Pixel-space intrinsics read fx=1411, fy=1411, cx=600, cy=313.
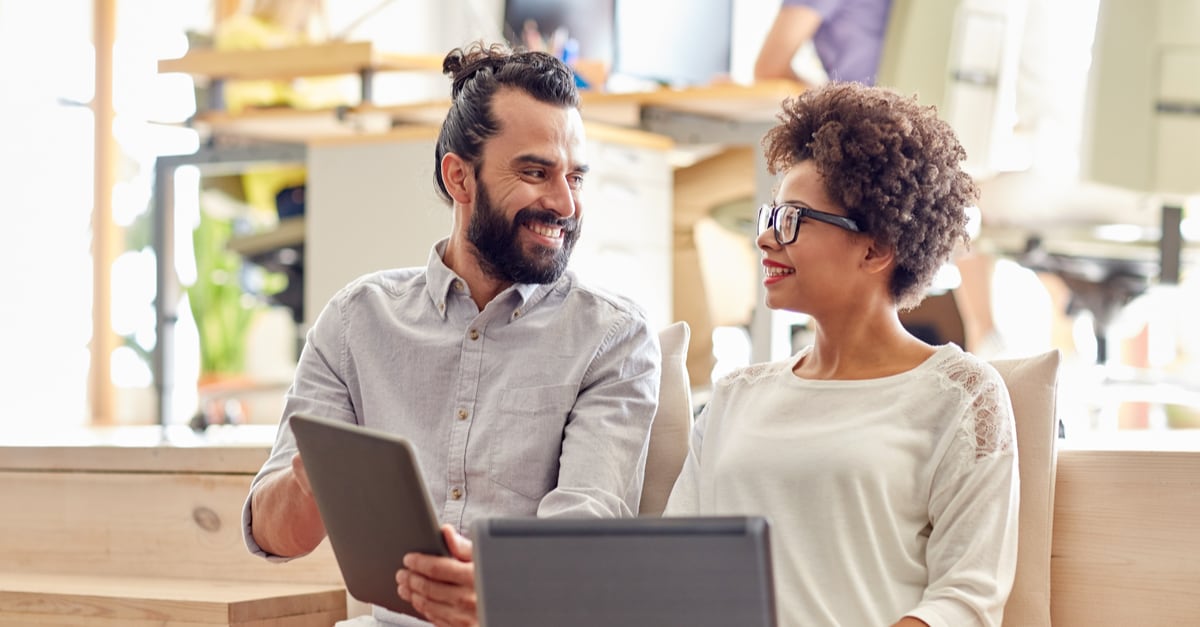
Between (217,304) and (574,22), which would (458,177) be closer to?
(574,22)

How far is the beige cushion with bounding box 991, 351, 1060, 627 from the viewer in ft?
4.75

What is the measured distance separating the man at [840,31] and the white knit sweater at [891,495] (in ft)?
6.50

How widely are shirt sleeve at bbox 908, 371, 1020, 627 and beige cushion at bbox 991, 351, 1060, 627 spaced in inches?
2.2

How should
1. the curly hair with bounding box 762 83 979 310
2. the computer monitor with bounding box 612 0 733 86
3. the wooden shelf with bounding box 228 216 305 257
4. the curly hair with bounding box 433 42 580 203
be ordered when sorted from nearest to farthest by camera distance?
the curly hair with bounding box 762 83 979 310 → the curly hair with bounding box 433 42 580 203 → the computer monitor with bounding box 612 0 733 86 → the wooden shelf with bounding box 228 216 305 257

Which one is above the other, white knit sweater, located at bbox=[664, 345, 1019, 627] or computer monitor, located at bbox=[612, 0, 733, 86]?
computer monitor, located at bbox=[612, 0, 733, 86]

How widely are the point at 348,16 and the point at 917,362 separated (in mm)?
5234

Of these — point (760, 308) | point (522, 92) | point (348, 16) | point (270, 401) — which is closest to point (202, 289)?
point (270, 401)

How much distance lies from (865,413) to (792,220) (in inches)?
8.8

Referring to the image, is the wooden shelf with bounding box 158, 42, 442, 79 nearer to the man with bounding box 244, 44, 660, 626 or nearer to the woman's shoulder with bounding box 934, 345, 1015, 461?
the man with bounding box 244, 44, 660, 626

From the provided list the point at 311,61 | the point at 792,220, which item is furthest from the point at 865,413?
the point at 311,61

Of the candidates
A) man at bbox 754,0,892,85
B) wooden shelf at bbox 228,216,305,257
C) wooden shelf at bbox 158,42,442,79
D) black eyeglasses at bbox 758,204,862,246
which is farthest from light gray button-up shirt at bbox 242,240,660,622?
wooden shelf at bbox 228,216,305,257

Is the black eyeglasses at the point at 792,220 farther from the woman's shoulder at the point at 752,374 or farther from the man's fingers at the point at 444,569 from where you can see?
the man's fingers at the point at 444,569

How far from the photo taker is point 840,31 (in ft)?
11.2

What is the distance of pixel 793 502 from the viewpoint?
1451 mm
